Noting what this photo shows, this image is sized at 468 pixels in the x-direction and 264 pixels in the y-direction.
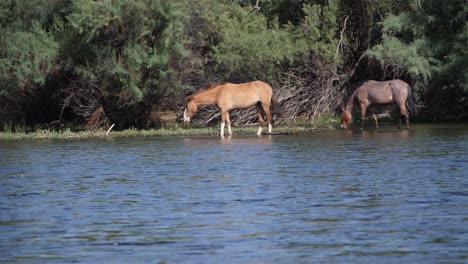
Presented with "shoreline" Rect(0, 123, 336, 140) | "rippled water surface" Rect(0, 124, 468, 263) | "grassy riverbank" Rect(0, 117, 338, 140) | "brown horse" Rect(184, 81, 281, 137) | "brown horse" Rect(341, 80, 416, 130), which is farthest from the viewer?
"brown horse" Rect(341, 80, 416, 130)

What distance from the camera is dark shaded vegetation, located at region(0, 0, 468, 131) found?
29109 millimetres

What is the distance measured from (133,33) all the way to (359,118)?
8035 mm

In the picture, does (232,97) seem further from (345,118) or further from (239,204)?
(239,204)

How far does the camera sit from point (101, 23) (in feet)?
92.7

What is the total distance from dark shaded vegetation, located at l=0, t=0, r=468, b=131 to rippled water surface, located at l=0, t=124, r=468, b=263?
795 centimetres

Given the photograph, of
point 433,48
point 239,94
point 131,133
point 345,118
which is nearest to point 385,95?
point 345,118

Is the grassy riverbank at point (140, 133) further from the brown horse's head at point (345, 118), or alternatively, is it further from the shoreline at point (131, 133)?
the brown horse's head at point (345, 118)

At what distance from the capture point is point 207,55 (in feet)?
108

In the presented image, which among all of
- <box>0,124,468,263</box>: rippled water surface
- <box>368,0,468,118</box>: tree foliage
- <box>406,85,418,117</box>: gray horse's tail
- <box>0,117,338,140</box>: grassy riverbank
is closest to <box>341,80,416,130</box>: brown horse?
<box>406,85,418,117</box>: gray horse's tail

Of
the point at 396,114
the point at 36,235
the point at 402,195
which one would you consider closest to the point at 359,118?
the point at 396,114

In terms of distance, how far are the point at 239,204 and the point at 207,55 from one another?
21.0m

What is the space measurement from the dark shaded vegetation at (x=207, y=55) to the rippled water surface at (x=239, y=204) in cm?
795

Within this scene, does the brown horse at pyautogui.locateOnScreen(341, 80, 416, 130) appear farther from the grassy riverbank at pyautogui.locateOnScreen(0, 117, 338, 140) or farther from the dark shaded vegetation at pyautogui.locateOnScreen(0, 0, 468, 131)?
the grassy riverbank at pyautogui.locateOnScreen(0, 117, 338, 140)

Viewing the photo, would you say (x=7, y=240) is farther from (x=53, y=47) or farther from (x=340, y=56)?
(x=340, y=56)
